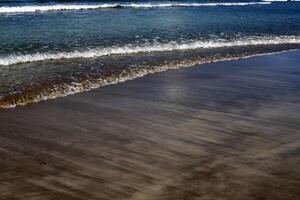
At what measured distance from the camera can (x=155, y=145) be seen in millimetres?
5457

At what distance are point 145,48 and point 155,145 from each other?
29.2 ft

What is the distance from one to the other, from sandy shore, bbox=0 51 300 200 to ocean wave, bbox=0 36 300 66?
3789mm

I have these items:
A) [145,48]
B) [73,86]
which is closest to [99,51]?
[145,48]

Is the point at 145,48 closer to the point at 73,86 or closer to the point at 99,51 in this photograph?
the point at 99,51

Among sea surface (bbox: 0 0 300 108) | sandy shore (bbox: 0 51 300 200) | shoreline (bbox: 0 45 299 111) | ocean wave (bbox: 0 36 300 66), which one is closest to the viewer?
sandy shore (bbox: 0 51 300 200)

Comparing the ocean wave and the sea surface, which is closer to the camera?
the sea surface

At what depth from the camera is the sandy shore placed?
433 centimetres

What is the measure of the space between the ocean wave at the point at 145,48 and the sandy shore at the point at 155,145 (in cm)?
379

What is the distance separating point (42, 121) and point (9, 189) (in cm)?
221

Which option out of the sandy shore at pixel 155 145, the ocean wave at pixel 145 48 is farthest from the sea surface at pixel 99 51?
the sandy shore at pixel 155 145

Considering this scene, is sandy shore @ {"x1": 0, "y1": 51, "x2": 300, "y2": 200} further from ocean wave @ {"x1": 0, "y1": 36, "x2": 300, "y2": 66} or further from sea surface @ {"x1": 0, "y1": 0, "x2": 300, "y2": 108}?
ocean wave @ {"x1": 0, "y1": 36, "x2": 300, "y2": 66}

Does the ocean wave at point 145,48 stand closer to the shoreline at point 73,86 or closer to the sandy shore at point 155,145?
the shoreline at point 73,86

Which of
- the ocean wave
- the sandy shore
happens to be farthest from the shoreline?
the ocean wave

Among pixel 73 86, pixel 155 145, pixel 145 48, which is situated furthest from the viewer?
pixel 145 48
